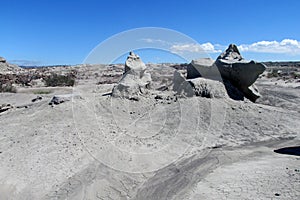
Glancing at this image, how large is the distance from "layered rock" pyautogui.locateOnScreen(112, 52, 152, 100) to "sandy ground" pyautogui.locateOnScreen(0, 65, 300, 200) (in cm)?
46

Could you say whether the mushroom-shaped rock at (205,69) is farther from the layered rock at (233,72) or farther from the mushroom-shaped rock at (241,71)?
the mushroom-shaped rock at (241,71)

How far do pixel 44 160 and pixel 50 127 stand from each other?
2530 mm

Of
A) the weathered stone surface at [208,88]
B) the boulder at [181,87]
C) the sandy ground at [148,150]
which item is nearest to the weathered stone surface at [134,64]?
the sandy ground at [148,150]

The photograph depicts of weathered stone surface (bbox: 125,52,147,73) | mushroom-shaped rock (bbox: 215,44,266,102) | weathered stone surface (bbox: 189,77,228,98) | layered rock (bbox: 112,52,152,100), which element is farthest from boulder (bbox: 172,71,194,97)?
mushroom-shaped rock (bbox: 215,44,266,102)

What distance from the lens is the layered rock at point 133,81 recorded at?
13508 millimetres

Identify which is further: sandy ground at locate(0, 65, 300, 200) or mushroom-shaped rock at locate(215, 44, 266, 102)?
mushroom-shaped rock at locate(215, 44, 266, 102)

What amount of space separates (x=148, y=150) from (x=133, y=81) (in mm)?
5303

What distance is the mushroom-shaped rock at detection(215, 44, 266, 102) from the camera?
48.4 feet

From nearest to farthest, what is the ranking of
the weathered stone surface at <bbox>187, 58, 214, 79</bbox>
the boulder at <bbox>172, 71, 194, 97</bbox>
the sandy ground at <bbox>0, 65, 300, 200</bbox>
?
the sandy ground at <bbox>0, 65, 300, 200</bbox>, the boulder at <bbox>172, 71, 194, 97</bbox>, the weathered stone surface at <bbox>187, 58, 214, 79</bbox>

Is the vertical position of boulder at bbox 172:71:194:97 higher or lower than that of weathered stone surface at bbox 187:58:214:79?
lower

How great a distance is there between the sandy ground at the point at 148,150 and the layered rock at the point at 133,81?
0.46 metres

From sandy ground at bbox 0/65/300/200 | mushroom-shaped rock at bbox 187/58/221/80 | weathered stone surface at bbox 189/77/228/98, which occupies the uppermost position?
mushroom-shaped rock at bbox 187/58/221/80

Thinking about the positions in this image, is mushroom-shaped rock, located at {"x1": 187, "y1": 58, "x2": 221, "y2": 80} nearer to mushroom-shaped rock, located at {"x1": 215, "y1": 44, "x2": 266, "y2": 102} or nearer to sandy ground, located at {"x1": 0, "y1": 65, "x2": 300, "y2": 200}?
mushroom-shaped rock, located at {"x1": 215, "y1": 44, "x2": 266, "y2": 102}

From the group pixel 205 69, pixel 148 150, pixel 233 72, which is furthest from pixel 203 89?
pixel 148 150
